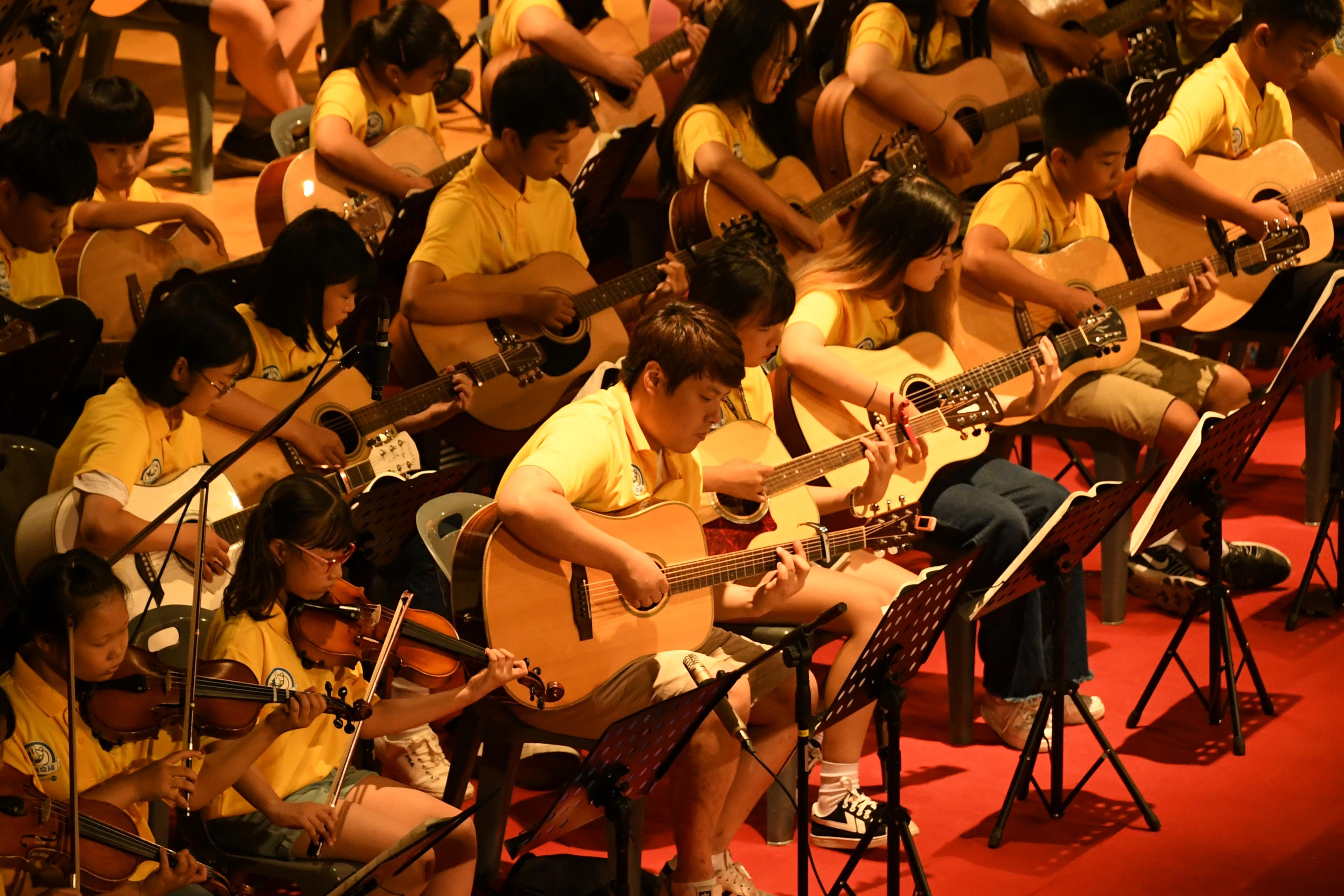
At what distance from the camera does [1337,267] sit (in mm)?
5473

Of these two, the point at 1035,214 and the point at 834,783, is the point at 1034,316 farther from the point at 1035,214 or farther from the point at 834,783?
the point at 834,783

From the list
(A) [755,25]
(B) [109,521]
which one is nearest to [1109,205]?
(A) [755,25]

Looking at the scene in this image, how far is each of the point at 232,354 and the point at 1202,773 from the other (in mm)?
2685

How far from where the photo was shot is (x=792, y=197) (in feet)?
17.2

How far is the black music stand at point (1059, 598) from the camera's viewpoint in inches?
136

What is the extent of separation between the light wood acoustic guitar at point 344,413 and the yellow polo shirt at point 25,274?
2.11 ft

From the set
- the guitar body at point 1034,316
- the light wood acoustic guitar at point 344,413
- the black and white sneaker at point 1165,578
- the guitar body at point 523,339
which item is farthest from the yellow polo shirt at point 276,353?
the black and white sneaker at point 1165,578

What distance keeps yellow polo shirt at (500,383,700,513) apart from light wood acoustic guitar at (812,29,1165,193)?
2.32m

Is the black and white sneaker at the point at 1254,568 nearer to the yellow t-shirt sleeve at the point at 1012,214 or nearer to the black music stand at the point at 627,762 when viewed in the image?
the yellow t-shirt sleeve at the point at 1012,214

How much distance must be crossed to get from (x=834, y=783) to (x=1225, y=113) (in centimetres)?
293

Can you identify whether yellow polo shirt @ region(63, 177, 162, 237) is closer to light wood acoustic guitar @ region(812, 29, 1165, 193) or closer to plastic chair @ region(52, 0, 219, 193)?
plastic chair @ region(52, 0, 219, 193)

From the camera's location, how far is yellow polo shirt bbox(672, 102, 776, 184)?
512 cm

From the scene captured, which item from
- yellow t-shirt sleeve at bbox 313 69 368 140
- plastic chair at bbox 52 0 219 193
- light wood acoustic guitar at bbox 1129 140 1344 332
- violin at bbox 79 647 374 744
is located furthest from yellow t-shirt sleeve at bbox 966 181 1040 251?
plastic chair at bbox 52 0 219 193

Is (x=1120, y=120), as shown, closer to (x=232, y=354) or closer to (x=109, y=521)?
(x=232, y=354)
